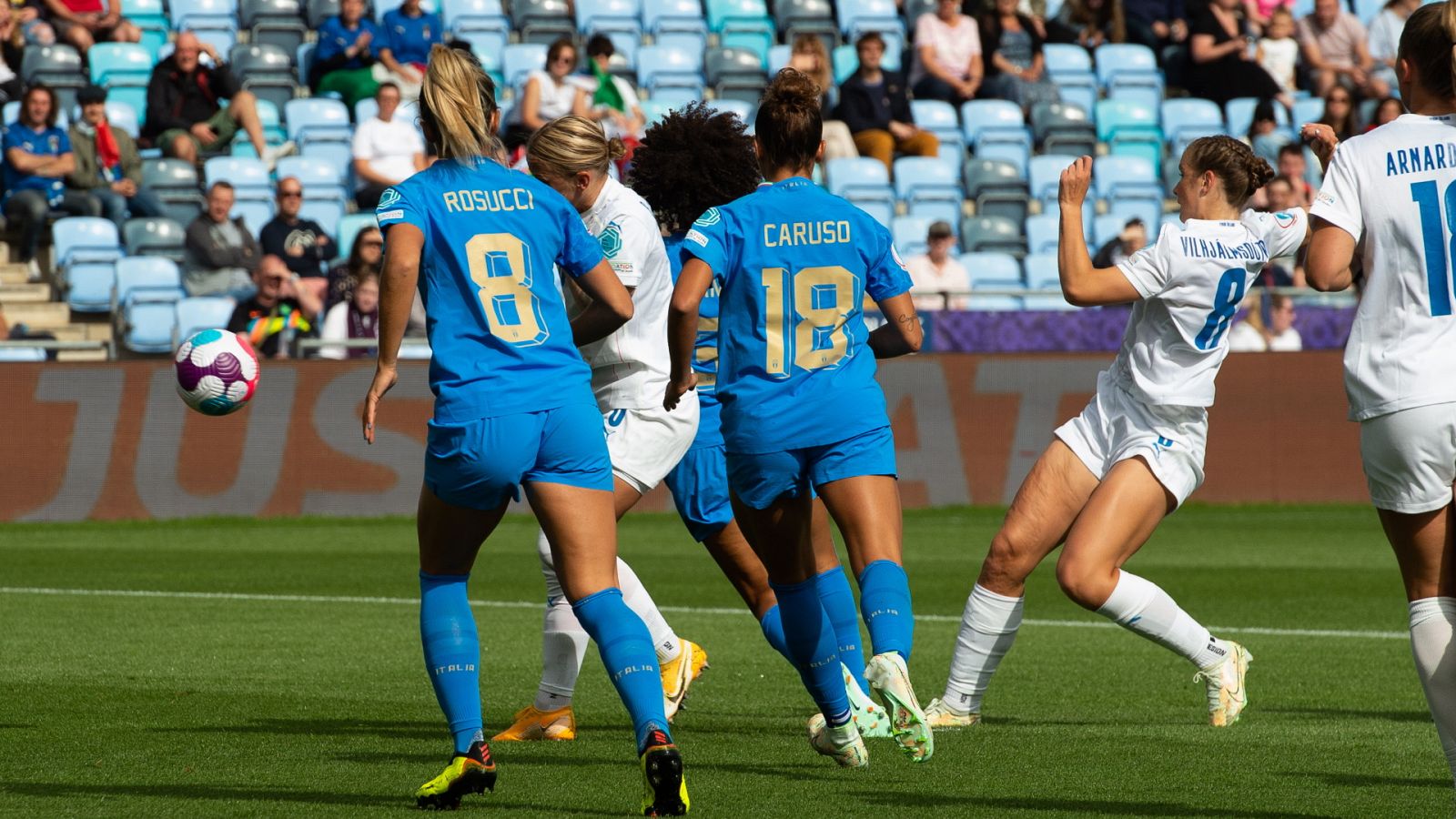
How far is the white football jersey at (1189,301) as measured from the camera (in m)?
6.36

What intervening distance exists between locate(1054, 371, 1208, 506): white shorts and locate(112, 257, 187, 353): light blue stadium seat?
1080 centimetres

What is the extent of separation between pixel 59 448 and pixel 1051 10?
1411 cm

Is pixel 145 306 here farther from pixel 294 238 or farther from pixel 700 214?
pixel 700 214

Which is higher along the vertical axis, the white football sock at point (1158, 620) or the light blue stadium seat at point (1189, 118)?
the white football sock at point (1158, 620)

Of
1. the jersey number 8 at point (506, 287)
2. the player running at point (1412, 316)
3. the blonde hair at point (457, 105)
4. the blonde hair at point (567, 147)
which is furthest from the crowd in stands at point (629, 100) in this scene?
the player running at point (1412, 316)

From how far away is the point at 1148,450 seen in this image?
6496 mm

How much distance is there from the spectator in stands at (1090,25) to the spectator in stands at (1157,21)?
130 mm

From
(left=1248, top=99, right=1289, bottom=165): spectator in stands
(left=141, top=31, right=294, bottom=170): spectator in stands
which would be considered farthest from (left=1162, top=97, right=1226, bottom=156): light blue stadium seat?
(left=141, top=31, right=294, bottom=170): spectator in stands

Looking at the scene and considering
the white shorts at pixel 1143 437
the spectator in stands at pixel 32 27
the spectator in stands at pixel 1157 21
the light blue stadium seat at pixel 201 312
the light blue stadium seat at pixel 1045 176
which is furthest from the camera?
the spectator in stands at pixel 1157 21

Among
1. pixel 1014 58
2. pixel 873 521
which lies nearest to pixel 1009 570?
pixel 873 521

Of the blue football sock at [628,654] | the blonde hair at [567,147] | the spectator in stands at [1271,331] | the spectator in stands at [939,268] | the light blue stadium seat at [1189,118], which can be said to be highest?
the blonde hair at [567,147]

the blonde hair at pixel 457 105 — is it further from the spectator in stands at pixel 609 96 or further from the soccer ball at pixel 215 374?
the spectator in stands at pixel 609 96

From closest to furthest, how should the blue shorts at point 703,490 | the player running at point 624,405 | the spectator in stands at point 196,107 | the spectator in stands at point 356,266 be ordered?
the player running at point 624,405 < the blue shorts at point 703,490 < the spectator in stands at point 356,266 < the spectator in stands at point 196,107

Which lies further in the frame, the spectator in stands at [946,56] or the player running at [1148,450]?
the spectator in stands at [946,56]
